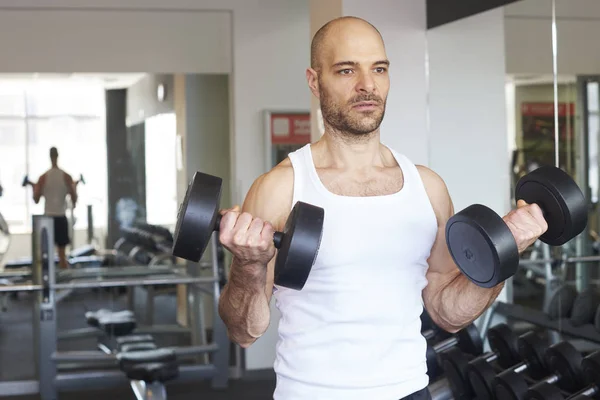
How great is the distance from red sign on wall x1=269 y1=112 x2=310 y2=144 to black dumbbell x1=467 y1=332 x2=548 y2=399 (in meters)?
2.37

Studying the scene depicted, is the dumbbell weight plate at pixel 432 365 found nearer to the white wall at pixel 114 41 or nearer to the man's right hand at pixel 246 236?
the man's right hand at pixel 246 236

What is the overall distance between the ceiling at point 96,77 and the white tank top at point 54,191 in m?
0.54

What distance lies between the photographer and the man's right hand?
1436mm

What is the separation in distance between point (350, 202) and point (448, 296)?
31cm

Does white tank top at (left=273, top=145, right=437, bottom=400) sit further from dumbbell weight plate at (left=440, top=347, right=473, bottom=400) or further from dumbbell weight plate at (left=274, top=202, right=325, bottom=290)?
dumbbell weight plate at (left=440, top=347, right=473, bottom=400)

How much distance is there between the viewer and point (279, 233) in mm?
1485

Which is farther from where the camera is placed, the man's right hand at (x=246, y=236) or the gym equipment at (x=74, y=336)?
the gym equipment at (x=74, y=336)

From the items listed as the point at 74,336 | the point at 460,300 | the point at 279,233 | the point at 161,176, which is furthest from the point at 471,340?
the point at 74,336

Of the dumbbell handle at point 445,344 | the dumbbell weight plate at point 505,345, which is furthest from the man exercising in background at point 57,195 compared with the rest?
the dumbbell weight plate at point 505,345

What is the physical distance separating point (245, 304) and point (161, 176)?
3.68m

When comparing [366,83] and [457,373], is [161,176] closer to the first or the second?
[457,373]

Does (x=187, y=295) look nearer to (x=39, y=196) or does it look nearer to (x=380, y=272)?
(x=39, y=196)

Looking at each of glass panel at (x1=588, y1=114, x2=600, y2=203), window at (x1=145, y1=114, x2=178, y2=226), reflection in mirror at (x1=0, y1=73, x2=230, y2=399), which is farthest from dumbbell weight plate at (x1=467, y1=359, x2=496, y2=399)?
window at (x1=145, y1=114, x2=178, y2=226)

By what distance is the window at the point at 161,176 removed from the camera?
5195mm
